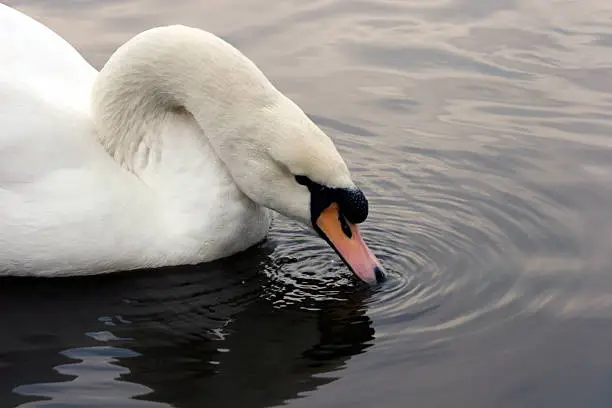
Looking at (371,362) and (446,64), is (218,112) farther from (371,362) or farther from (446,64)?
(446,64)

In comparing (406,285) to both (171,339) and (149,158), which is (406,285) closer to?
(171,339)

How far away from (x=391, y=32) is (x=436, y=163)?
245 centimetres

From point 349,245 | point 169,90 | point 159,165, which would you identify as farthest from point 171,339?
point 169,90

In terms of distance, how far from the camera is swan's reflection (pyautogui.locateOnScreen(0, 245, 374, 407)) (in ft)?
16.3

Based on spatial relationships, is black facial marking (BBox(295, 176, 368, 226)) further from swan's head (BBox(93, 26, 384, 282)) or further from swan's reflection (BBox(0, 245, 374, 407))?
swan's reflection (BBox(0, 245, 374, 407))

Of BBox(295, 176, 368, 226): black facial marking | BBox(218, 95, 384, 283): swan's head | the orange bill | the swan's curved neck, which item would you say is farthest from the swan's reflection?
the swan's curved neck

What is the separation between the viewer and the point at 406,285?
5824mm

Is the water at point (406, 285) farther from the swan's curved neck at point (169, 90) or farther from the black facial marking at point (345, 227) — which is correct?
the swan's curved neck at point (169, 90)

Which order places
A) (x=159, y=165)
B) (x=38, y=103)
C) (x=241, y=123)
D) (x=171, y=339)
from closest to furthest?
1. (x=171, y=339)
2. (x=241, y=123)
3. (x=38, y=103)
4. (x=159, y=165)

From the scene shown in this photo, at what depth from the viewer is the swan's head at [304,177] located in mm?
5625

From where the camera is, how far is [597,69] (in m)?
8.64

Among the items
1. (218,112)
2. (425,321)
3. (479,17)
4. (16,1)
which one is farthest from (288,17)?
(425,321)

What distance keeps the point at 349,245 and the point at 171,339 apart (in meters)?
0.92

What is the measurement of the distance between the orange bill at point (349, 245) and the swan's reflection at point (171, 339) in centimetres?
12
